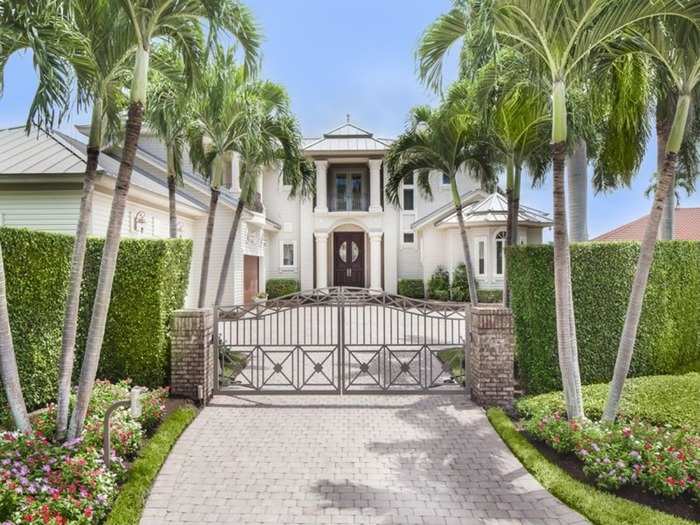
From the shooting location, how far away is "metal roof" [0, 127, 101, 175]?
29.5 ft

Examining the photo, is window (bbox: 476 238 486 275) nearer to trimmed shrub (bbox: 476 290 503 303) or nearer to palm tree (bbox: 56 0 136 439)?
trimmed shrub (bbox: 476 290 503 303)

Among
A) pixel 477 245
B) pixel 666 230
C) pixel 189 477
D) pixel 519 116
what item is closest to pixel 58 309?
pixel 189 477

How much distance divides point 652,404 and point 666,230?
16.5ft

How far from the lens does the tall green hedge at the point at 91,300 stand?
5.80m

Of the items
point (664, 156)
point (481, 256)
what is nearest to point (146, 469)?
point (664, 156)

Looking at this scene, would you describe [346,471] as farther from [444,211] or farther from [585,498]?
[444,211]

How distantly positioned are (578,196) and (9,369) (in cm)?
946

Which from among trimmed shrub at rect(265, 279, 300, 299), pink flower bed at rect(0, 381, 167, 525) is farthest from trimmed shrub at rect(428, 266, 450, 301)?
pink flower bed at rect(0, 381, 167, 525)

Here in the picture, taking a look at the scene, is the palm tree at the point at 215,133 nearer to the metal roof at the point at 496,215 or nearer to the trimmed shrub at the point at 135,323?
the trimmed shrub at the point at 135,323

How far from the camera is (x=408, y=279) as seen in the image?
74.2 ft

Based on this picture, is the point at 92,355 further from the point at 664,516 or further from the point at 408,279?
the point at 408,279

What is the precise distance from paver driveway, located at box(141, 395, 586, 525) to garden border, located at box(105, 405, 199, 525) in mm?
102

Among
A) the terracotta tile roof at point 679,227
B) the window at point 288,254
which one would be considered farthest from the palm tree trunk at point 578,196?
the terracotta tile roof at point 679,227

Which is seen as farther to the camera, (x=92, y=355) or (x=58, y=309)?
(x=58, y=309)
